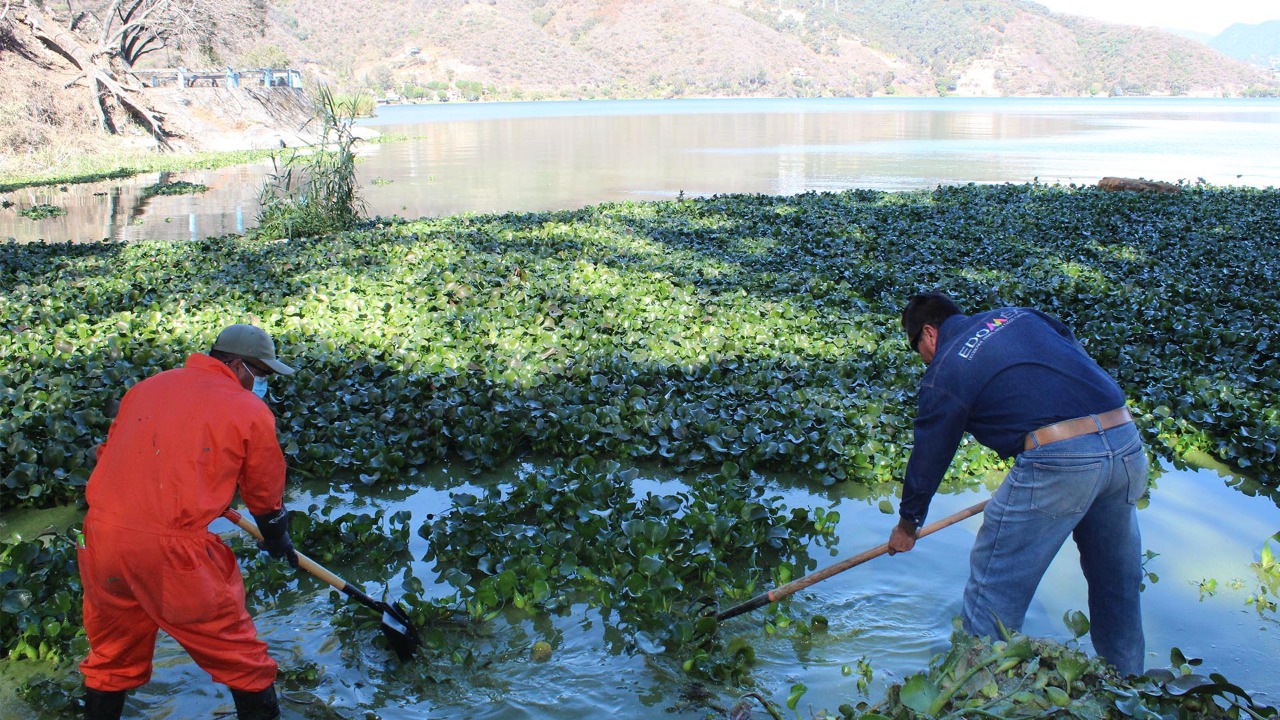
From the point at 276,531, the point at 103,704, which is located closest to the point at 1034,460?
the point at 276,531

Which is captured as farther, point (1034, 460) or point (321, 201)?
point (321, 201)

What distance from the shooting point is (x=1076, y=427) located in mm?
3115

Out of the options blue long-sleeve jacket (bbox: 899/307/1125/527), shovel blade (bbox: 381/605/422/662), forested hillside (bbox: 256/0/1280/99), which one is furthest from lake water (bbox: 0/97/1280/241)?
forested hillside (bbox: 256/0/1280/99)

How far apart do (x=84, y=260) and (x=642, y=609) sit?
1025cm

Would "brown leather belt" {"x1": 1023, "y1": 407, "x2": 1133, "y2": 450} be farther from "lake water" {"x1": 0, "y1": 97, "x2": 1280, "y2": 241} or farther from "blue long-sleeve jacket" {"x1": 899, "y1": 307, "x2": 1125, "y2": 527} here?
"lake water" {"x1": 0, "y1": 97, "x2": 1280, "y2": 241}

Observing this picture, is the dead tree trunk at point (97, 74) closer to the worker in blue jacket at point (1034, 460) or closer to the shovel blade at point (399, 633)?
the shovel blade at point (399, 633)

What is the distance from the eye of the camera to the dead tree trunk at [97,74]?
3047 centimetres

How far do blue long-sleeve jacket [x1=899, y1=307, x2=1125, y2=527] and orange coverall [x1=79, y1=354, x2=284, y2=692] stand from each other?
2245mm

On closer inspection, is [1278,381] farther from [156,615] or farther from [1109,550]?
[156,615]

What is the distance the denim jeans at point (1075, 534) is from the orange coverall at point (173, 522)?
2499 mm

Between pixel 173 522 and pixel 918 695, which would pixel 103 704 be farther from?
pixel 918 695

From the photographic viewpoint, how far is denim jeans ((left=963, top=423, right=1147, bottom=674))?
3.12 m

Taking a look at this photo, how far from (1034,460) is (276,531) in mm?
2664

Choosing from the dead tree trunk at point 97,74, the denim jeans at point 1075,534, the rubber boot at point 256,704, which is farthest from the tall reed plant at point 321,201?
the dead tree trunk at point 97,74
